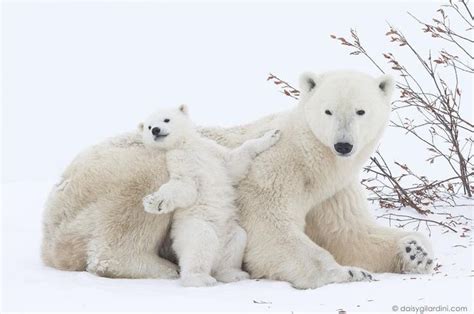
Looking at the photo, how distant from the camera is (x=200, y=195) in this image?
548 centimetres

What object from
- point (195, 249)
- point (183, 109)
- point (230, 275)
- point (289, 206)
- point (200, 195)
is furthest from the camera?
point (183, 109)

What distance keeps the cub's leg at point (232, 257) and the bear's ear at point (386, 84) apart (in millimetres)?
1432

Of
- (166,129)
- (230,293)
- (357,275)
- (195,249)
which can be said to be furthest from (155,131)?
(357,275)

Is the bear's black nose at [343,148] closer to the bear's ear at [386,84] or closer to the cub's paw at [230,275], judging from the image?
the bear's ear at [386,84]

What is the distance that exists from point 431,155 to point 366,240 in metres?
1.78

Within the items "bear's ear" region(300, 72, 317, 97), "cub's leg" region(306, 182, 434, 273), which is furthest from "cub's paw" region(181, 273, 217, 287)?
"bear's ear" region(300, 72, 317, 97)

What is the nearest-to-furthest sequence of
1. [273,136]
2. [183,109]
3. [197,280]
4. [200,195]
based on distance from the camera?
[197,280] → [200,195] → [273,136] → [183,109]

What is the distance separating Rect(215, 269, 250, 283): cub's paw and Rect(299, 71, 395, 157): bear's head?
104 centimetres

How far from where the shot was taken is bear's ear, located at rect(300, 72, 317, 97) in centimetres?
579

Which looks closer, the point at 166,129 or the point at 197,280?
the point at 197,280

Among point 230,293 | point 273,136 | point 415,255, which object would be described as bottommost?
point 230,293

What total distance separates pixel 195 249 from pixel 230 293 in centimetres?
50

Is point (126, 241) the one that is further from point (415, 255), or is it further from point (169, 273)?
point (415, 255)

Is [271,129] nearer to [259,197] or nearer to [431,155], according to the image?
[259,197]
